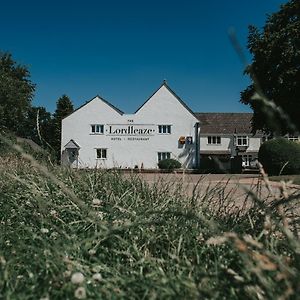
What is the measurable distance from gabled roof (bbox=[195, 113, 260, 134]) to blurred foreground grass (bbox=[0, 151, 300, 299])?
5931cm

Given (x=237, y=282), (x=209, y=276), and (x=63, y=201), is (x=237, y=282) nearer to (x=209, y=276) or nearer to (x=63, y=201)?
(x=209, y=276)

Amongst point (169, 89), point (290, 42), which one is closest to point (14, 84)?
point (169, 89)

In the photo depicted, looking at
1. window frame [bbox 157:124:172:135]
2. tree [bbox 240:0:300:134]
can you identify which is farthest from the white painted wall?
tree [bbox 240:0:300:134]

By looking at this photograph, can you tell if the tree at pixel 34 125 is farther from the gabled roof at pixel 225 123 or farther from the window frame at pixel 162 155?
the gabled roof at pixel 225 123

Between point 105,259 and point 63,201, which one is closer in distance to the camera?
point 105,259

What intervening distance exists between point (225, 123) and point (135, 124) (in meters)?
18.1

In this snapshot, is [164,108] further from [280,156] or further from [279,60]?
[280,156]

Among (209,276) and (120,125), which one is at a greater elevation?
(120,125)

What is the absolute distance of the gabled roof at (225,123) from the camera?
62.8m

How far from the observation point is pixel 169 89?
163ft

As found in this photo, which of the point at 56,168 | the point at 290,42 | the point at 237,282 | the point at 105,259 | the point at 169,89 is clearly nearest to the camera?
the point at 237,282

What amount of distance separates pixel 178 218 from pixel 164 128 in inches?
1849

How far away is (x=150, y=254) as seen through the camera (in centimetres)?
273

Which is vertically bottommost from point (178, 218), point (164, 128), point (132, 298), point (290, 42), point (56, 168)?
point (132, 298)
